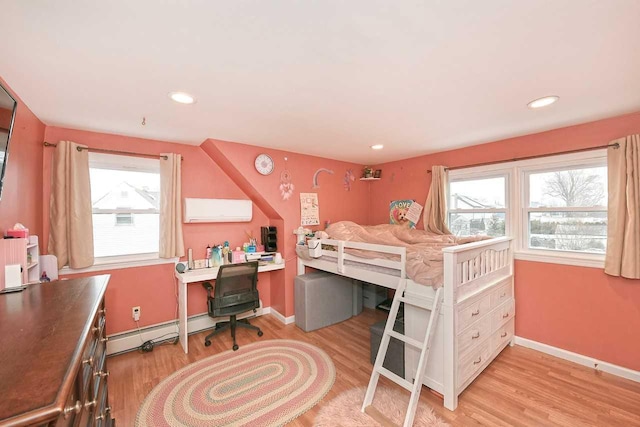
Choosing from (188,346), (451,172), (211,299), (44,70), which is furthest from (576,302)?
(44,70)

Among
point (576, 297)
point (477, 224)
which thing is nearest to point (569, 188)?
point (477, 224)

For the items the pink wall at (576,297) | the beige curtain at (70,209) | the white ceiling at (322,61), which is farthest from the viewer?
the beige curtain at (70,209)

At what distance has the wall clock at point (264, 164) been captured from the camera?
3238 millimetres

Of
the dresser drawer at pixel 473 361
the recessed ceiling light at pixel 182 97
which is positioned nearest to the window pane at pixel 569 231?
the dresser drawer at pixel 473 361

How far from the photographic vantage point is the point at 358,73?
1.56m

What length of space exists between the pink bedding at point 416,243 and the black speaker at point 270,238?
75 cm

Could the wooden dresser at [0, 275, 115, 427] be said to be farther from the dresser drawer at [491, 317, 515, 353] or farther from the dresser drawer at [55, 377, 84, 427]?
the dresser drawer at [491, 317, 515, 353]

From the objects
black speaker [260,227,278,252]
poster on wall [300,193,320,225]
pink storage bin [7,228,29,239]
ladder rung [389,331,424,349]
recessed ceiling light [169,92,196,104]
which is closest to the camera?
pink storage bin [7,228,29,239]

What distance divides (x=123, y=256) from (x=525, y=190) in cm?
449

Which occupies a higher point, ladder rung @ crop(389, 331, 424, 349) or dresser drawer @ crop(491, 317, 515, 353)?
ladder rung @ crop(389, 331, 424, 349)

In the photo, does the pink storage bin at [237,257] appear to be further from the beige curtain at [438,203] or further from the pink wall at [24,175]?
the beige curtain at [438,203]

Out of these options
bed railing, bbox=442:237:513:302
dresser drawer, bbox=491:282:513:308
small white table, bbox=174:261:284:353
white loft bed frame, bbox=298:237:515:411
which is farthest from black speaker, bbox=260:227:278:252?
dresser drawer, bbox=491:282:513:308

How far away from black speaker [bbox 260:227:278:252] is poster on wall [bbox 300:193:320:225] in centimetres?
41

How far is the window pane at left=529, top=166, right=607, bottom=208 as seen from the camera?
2490mm
